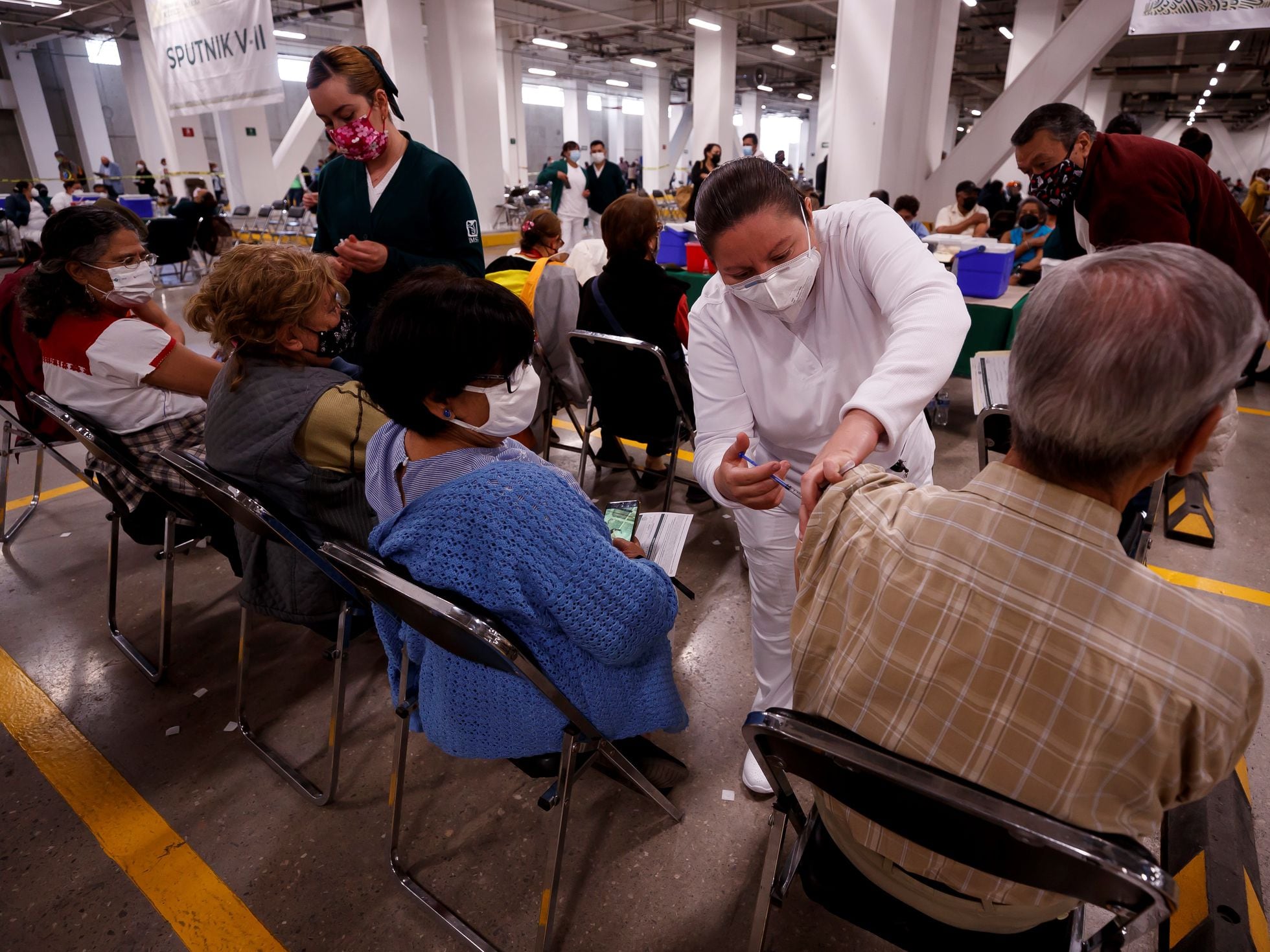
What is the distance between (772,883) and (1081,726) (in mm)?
576

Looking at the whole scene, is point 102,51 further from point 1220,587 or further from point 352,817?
point 1220,587

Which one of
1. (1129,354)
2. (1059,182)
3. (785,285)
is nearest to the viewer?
(1129,354)

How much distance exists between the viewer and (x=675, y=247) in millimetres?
5074

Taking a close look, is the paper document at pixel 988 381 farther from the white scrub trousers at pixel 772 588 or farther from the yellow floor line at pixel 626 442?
the yellow floor line at pixel 626 442

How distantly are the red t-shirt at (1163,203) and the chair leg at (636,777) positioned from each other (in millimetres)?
2068

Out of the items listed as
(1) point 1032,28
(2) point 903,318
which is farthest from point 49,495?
(1) point 1032,28

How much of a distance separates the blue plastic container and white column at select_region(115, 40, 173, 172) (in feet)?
52.4

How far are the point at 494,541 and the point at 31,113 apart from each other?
2246cm

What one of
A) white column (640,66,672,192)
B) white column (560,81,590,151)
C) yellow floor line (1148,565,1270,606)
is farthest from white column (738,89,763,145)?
yellow floor line (1148,565,1270,606)

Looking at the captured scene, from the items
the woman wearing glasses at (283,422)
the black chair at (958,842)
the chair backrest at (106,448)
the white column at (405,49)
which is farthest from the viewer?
the white column at (405,49)

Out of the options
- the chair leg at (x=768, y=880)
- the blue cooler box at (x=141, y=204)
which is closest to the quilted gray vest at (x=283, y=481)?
the chair leg at (x=768, y=880)

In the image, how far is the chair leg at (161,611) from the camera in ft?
6.87

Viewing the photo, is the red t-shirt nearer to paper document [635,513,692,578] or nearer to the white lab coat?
the white lab coat

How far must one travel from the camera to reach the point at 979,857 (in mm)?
724
